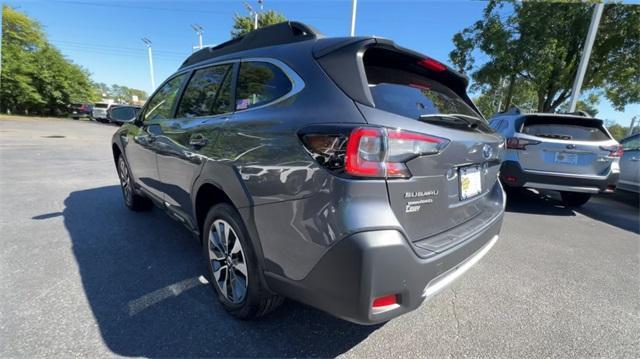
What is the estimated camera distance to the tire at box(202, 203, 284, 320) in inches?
73.0

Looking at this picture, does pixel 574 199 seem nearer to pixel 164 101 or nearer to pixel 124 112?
pixel 164 101

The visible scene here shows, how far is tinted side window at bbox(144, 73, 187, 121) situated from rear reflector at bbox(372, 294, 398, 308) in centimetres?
250

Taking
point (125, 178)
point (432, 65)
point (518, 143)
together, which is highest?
point (432, 65)

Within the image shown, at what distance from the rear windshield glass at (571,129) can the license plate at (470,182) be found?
3605 millimetres

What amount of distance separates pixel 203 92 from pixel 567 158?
5.12m

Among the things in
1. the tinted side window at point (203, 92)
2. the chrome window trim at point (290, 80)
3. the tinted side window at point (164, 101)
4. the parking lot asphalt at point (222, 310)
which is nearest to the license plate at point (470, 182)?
the parking lot asphalt at point (222, 310)

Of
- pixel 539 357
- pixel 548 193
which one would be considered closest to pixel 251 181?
pixel 539 357

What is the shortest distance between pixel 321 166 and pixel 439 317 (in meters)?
1.57

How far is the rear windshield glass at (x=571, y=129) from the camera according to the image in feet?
15.4

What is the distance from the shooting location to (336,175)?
4.48ft

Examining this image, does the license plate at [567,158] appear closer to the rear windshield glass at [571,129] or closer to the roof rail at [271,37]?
the rear windshield glass at [571,129]

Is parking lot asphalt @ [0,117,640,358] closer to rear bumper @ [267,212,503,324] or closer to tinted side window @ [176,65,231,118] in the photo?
rear bumper @ [267,212,503,324]

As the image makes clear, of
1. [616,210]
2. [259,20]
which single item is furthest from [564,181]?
[259,20]

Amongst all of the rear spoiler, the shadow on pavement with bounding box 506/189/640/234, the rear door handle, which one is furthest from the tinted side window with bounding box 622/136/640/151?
the rear door handle
